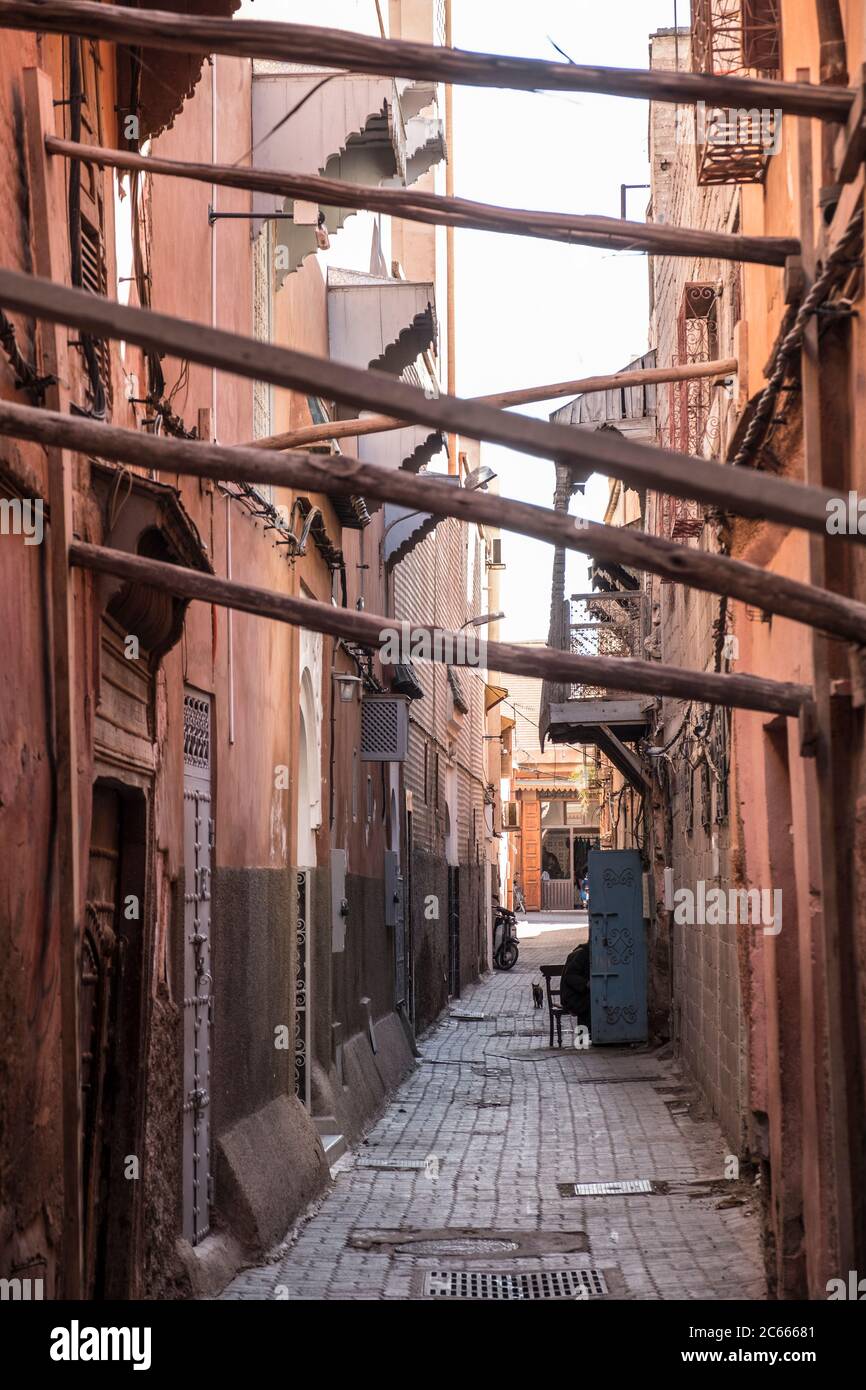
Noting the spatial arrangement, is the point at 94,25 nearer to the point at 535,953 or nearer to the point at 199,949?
the point at 199,949

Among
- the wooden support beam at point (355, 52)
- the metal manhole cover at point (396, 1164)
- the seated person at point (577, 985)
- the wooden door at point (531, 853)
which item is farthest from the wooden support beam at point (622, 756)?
the wooden door at point (531, 853)

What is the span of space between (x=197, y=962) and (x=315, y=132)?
18.5 ft

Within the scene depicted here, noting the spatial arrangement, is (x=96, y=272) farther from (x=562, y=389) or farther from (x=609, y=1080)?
(x=609, y=1080)

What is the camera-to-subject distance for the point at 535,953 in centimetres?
4219

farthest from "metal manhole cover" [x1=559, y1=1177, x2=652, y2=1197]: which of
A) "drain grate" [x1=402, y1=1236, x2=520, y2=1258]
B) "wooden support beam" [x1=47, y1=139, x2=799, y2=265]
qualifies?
"wooden support beam" [x1=47, y1=139, x2=799, y2=265]

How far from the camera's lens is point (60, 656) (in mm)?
5598

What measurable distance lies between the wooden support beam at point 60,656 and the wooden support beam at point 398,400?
2.12m

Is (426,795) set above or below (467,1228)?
above

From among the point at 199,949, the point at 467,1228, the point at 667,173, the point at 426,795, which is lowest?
the point at 467,1228

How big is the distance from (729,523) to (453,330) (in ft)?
71.5

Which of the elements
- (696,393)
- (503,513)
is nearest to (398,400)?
(503,513)

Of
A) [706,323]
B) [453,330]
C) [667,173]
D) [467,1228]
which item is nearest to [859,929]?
[467,1228]

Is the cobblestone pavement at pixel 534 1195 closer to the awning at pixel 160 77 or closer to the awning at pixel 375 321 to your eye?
the awning at pixel 160 77

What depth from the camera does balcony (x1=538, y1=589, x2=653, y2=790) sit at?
20625 mm
